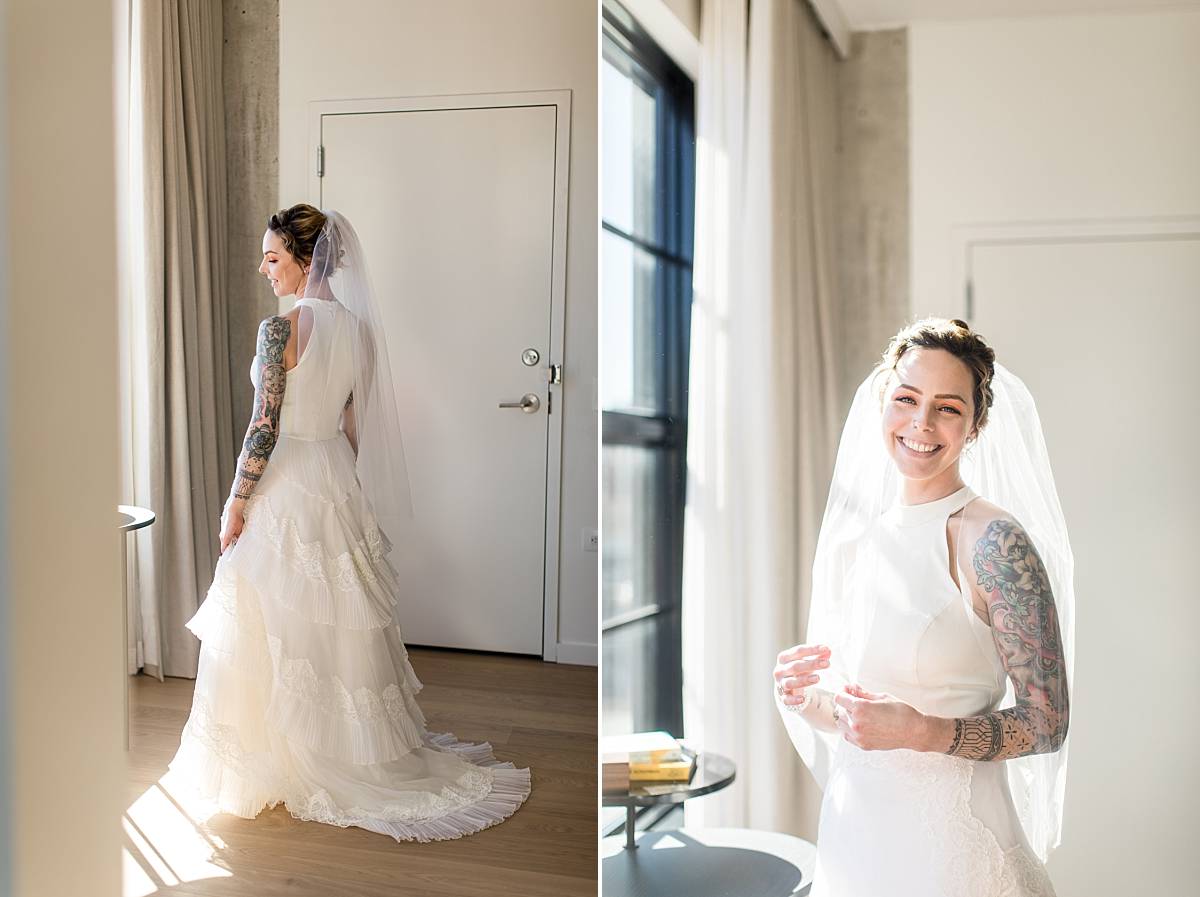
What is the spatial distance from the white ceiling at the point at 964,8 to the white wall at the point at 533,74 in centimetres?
262

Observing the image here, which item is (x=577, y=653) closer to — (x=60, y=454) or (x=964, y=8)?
(x=60, y=454)

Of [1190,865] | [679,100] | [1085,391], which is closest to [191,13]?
[679,100]

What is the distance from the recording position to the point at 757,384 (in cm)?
105

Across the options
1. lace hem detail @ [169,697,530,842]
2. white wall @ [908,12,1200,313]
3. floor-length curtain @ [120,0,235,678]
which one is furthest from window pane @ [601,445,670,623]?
floor-length curtain @ [120,0,235,678]

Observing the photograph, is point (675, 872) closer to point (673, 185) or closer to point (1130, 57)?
point (673, 185)

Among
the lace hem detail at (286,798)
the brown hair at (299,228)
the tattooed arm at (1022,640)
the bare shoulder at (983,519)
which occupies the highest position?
the brown hair at (299,228)

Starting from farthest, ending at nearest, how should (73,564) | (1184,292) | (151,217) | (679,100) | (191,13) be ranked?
1. (191,13)
2. (151,217)
3. (679,100)
4. (73,564)
5. (1184,292)

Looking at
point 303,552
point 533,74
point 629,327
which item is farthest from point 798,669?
point 533,74

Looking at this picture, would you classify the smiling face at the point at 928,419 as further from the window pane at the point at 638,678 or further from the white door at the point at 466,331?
the white door at the point at 466,331

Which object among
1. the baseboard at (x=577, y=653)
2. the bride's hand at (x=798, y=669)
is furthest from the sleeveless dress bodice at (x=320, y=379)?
the bride's hand at (x=798, y=669)

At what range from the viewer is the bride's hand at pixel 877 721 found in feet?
3.12

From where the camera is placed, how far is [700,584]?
111cm

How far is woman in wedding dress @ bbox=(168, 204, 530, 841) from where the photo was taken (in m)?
2.31

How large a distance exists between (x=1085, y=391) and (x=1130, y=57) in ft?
1.03
